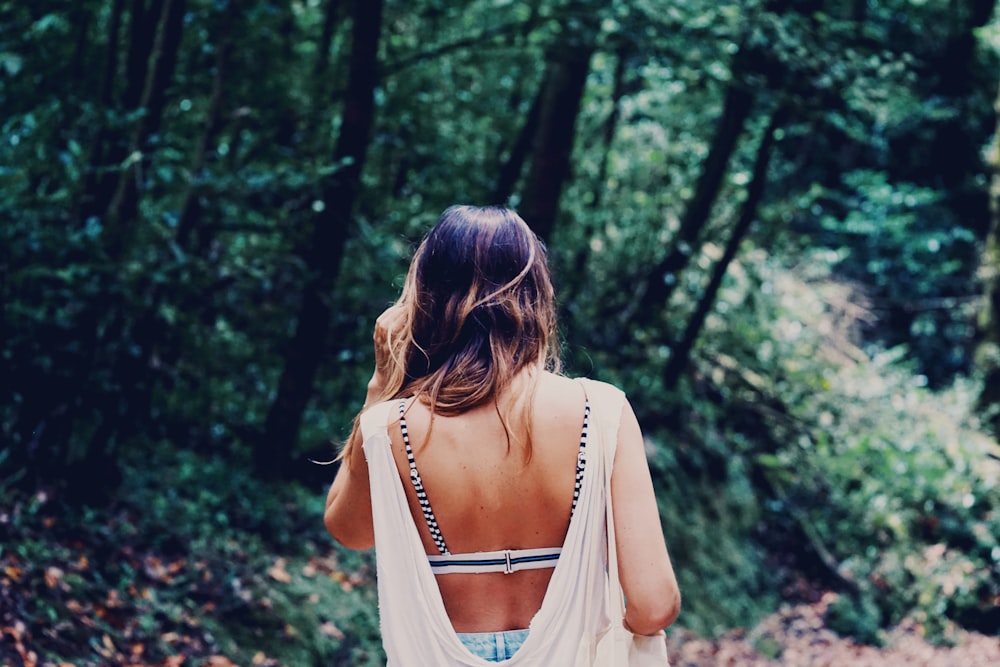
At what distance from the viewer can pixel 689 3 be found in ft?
25.2

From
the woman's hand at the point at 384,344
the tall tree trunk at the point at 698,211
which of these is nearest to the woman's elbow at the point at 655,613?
the woman's hand at the point at 384,344

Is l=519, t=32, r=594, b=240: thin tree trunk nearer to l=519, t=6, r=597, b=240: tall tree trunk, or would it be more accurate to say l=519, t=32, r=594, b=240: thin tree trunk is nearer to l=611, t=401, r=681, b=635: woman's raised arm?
l=519, t=6, r=597, b=240: tall tree trunk

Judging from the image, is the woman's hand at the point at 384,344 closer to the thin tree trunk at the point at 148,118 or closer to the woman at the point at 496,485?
the woman at the point at 496,485

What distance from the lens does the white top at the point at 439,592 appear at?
210 centimetres

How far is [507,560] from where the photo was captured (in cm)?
213

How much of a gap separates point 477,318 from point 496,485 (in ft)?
1.20

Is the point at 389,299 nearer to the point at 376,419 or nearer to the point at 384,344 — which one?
the point at 384,344

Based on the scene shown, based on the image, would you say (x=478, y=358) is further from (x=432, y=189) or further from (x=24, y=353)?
(x=432, y=189)

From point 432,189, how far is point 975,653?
686 centimetres

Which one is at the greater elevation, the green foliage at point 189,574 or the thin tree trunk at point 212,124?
the thin tree trunk at point 212,124

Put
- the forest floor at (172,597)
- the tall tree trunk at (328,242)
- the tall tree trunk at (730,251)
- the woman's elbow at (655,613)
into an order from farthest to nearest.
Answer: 1. the tall tree trunk at (730,251)
2. the tall tree trunk at (328,242)
3. the forest floor at (172,597)
4. the woman's elbow at (655,613)

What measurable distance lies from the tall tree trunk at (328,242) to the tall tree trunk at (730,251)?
207 inches

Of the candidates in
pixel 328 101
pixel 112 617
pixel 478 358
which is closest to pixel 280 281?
pixel 328 101

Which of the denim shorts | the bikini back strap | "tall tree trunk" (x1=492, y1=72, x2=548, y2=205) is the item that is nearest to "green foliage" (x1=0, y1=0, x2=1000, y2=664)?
"tall tree trunk" (x1=492, y1=72, x2=548, y2=205)
